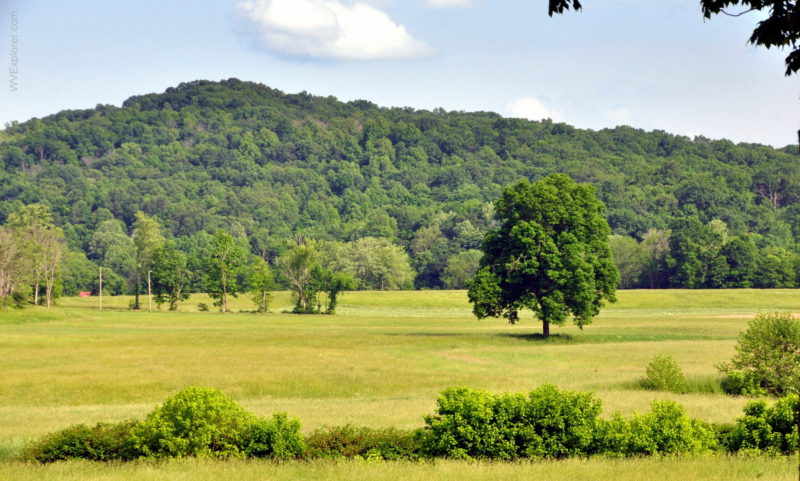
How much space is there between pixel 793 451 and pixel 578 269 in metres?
48.8

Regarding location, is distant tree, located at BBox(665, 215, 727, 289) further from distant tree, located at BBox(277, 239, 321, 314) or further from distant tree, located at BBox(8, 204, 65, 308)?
distant tree, located at BBox(8, 204, 65, 308)

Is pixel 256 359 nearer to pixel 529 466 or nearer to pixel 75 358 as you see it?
pixel 75 358

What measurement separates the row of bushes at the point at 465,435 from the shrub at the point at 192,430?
21 mm

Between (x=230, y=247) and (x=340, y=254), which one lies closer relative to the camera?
(x=230, y=247)

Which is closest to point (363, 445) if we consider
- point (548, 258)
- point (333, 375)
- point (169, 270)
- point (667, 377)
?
point (667, 377)

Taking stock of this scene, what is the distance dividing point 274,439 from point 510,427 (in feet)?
15.9

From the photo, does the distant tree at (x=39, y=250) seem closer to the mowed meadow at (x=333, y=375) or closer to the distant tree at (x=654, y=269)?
the mowed meadow at (x=333, y=375)

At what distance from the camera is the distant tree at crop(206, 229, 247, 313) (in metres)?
136

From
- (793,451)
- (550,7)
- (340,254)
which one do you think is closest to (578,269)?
(793,451)

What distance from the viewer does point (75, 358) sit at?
56469 mm

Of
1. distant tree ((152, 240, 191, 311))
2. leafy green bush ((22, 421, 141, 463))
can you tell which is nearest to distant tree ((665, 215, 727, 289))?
distant tree ((152, 240, 191, 311))

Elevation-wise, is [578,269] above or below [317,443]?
above

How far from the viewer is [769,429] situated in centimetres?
1897

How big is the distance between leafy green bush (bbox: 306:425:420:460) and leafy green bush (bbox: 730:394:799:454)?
6787mm
